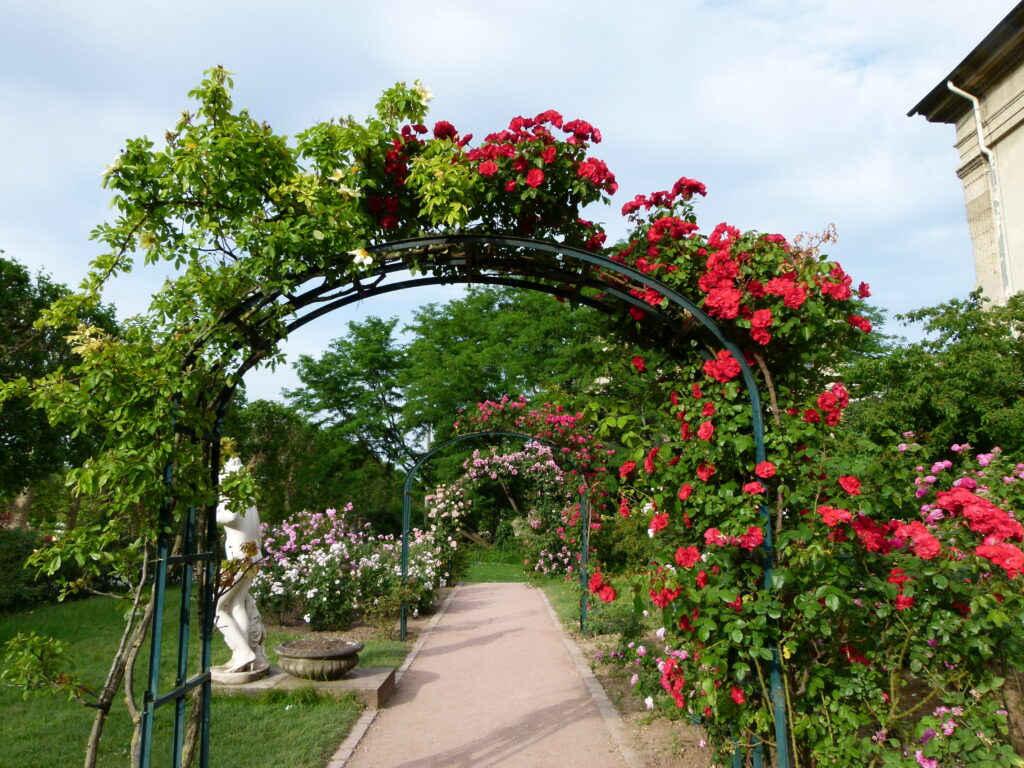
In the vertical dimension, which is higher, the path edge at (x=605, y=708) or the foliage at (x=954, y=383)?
the foliage at (x=954, y=383)

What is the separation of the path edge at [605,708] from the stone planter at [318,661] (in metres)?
2.11

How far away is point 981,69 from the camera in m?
11.9

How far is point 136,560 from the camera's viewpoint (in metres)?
3.09

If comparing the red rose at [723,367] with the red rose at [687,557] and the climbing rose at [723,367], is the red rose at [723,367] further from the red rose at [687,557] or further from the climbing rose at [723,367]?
the red rose at [687,557]

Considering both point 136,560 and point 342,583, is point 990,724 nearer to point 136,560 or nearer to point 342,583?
point 136,560

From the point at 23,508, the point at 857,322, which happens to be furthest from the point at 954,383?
the point at 23,508

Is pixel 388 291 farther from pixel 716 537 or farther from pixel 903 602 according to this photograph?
pixel 903 602

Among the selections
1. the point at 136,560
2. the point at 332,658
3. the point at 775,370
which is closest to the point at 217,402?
the point at 136,560

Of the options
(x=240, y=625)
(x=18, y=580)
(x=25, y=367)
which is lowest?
(x=240, y=625)

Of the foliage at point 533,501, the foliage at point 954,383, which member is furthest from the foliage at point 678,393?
the foliage at point 533,501

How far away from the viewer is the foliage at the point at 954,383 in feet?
31.1

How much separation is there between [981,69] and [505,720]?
42.4ft

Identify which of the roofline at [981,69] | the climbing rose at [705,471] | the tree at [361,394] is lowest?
the climbing rose at [705,471]

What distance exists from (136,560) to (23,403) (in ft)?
38.9
